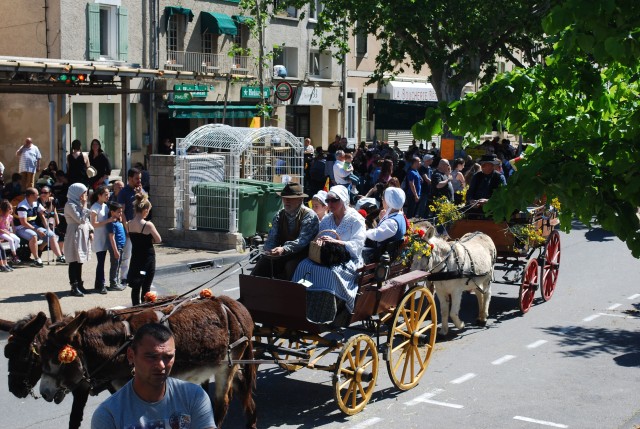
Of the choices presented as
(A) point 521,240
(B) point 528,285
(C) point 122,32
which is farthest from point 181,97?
(B) point 528,285

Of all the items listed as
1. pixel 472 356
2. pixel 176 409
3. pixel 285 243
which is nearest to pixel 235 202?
pixel 472 356

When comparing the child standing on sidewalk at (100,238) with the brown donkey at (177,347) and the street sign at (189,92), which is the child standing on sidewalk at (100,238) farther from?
the street sign at (189,92)

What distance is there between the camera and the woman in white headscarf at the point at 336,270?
367 inches

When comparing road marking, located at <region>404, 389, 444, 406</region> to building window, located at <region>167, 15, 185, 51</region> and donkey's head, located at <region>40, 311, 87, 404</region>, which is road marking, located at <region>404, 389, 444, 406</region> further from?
building window, located at <region>167, 15, 185, 51</region>

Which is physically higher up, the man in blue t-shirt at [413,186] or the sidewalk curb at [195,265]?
the man in blue t-shirt at [413,186]

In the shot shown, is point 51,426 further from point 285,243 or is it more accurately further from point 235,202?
point 235,202

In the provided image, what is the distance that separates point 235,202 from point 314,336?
9849 millimetres

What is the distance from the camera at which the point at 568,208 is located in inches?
274

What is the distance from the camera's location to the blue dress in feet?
30.8

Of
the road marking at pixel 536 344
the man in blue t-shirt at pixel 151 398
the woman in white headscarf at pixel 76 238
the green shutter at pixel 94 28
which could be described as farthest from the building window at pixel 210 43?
the man in blue t-shirt at pixel 151 398

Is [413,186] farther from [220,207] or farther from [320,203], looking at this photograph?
[320,203]

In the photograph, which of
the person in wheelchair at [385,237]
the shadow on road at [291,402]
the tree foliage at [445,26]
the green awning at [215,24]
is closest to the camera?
the shadow on road at [291,402]

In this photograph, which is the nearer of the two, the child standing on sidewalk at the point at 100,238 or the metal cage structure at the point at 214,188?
the child standing on sidewalk at the point at 100,238

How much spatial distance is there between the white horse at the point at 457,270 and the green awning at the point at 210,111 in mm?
21843
